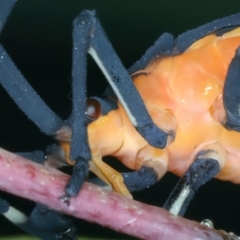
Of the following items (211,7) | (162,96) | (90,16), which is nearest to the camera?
(90,16)

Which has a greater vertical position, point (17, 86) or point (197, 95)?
point (197, 95)

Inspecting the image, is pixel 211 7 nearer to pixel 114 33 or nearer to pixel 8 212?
pixel 114 33

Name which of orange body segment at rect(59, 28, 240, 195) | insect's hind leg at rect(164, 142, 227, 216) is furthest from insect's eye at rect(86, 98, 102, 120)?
insect's hind leg at rect(164, 142, 227, 216)

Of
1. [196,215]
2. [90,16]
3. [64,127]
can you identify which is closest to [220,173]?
[64,127]

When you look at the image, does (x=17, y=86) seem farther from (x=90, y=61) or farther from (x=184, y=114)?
(x=90, y=61)

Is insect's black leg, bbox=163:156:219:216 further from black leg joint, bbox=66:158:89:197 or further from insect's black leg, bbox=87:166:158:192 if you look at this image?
black leg joint, bbox=66:158:89:197

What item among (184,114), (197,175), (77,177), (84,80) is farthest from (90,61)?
(77,177)
